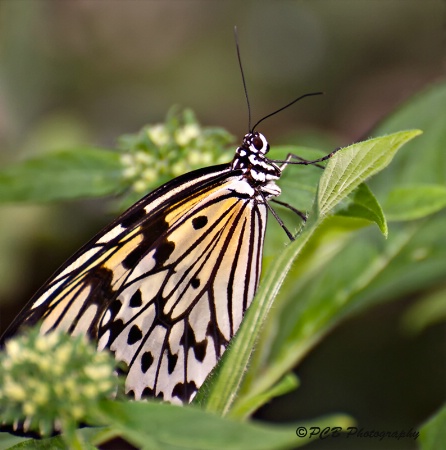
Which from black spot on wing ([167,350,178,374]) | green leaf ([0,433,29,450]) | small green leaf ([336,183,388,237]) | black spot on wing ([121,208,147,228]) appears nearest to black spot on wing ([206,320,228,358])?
black spot on wing ([167,350,178,374])

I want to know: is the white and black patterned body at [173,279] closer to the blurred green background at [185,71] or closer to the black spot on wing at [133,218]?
the black spot on wing at [133,218]

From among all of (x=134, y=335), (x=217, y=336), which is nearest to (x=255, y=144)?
(x=217, y=336)

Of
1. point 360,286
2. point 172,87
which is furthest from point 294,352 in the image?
point 172,87

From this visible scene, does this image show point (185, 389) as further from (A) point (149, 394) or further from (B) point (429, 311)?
(B) point (429, 311)

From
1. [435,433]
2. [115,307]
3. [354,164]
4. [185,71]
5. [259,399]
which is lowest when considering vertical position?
[435,433]

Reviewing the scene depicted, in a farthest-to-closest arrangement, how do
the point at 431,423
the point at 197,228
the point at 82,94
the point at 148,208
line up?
the point at 82,94 → the point at 197,228 → the point at 148,208 → the point at 431,423

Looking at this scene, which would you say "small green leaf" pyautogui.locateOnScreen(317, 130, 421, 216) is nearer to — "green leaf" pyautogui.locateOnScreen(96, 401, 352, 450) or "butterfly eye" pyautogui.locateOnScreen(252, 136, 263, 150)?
"green leaf" pyautogui.locateOnScreen(96, 401, 352, 450)

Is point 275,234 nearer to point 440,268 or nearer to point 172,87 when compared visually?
point 440,268
